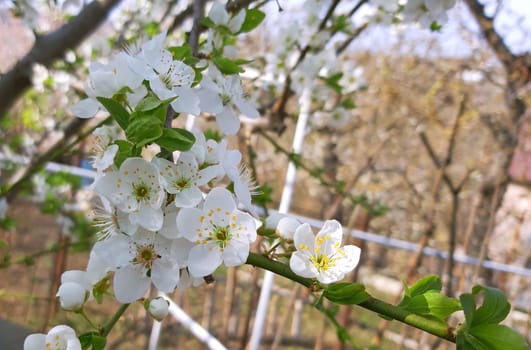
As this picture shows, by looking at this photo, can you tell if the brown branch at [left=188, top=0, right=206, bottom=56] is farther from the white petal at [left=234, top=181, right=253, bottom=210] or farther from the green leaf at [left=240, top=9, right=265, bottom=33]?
the white petal at [left=234, top=181, right=253, bottom=210]

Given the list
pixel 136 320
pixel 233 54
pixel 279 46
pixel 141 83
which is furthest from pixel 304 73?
pixel 136 320

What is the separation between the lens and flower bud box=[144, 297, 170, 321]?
0.52 m

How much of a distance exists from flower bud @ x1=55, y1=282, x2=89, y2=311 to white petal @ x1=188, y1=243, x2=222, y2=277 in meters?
0.14

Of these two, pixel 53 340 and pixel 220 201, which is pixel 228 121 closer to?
pixel 220 201

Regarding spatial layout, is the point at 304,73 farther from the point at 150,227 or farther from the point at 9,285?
the point at 9,285

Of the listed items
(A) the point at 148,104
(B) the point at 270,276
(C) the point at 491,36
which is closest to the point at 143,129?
(A) the point at 148,104

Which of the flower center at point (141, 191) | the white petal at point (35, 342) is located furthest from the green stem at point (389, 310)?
the white petal at point (35, 342)

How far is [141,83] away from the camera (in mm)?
521

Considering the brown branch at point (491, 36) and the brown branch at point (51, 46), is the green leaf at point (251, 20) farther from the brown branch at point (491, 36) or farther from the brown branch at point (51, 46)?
the brown branch at point (491, 36)

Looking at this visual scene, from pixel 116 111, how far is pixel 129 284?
0.59 feet

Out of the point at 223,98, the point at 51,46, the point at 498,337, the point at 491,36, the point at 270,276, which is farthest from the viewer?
the point at 491,36

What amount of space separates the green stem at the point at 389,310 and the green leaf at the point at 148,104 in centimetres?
17

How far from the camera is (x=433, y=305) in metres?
0.44

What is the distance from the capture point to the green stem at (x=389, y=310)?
426mm
